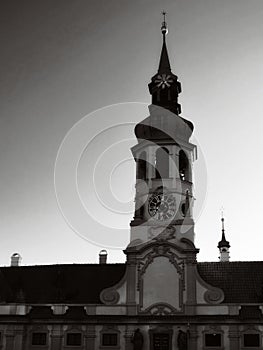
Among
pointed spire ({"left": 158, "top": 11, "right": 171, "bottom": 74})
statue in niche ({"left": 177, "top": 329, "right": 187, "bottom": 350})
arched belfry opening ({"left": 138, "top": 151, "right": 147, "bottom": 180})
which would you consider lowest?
statue in niche ({"left": 177, "top": 329, "right": 187, "bottom": 350})

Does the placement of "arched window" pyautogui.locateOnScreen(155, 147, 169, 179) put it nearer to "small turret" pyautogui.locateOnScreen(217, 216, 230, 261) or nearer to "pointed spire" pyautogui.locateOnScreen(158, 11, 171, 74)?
"pointed spire" pyautogui.locateOnScreen(158, 11, 171, 74)

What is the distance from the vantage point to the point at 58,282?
45812mm

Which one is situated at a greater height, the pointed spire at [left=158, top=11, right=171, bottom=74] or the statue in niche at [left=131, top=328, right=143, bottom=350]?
the pointed spire at [left=158, top=11, right=171, bottom=74]

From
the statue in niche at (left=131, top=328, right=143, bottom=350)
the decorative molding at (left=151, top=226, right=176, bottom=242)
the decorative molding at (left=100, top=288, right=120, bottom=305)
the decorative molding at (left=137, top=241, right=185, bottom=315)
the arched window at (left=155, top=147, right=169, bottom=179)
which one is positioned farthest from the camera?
the arched window at (left=155, top=147, right=169, bottom=179)

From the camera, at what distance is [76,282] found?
4641 centimetres

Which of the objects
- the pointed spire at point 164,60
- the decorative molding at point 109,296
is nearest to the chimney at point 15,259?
the decorative molding at point 109,296

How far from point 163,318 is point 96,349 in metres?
5.74

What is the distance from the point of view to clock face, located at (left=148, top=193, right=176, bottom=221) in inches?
1738

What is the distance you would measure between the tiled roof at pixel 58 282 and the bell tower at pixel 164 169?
17.6 feet

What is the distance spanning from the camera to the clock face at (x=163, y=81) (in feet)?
158

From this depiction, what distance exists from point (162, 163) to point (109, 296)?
39.2 ft

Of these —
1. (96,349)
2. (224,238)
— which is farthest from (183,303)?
(224,238)

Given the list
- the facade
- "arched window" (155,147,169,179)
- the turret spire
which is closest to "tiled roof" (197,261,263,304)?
the facade

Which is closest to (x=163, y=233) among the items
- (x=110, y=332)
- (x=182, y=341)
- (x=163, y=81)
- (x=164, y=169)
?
(x=164, y=169)
